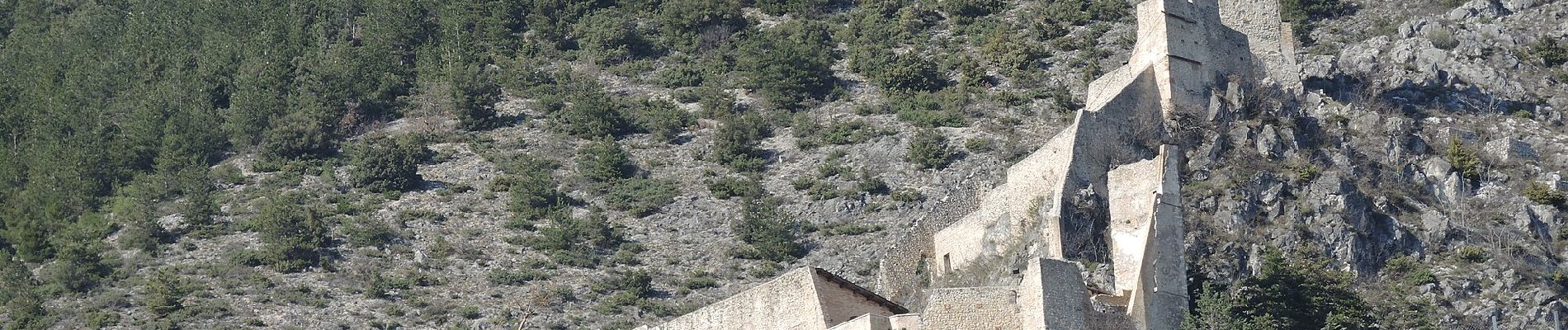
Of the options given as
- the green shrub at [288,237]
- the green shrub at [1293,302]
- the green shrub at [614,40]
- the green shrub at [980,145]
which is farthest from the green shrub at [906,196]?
the green shrub at [614,40]

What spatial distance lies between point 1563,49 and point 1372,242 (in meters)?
12.0

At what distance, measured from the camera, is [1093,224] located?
40.8 meters

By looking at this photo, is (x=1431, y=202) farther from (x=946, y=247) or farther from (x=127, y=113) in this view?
(x=127, y=113)

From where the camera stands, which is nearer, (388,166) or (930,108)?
(930,108)

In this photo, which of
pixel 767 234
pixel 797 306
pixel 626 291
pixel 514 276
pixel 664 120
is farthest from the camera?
pixel 664 120

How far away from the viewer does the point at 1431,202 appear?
146ft

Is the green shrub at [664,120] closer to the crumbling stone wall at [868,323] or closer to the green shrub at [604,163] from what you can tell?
the green shrub at [604,163]

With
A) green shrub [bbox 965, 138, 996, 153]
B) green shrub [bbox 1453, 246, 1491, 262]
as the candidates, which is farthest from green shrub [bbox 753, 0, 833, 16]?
green shrub [bbox 1453, 246, 1491, 262]

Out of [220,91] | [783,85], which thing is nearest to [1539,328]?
[783,85]

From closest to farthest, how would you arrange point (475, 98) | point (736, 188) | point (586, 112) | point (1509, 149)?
point (1509, 149) < point (736, 188) < point (586, 112) < point (475, 98)

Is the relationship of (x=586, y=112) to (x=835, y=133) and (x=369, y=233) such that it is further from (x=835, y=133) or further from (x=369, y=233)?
(x=369, y=233)

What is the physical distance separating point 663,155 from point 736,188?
5016 mm

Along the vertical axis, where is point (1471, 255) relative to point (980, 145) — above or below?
below

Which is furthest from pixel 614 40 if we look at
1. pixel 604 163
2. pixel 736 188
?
pixel 736 188
